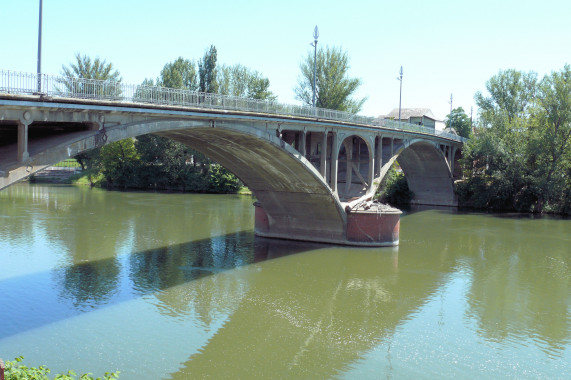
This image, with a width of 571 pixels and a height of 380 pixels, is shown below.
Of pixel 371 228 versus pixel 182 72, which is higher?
pixel 182 72

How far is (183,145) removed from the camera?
65812 mm

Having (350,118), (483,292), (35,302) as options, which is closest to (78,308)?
(35,302)

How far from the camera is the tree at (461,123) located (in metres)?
78.9

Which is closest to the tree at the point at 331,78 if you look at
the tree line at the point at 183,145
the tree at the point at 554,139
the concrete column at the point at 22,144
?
the tree line at the point at 183,145

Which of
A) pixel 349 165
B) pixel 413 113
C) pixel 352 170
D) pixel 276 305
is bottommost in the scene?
pixel 276 305

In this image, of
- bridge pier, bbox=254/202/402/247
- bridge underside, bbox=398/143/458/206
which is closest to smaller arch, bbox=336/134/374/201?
bridge pier, bbox=254/202/402/247

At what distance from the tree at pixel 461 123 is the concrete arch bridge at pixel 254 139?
3903 cm

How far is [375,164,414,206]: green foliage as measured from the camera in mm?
54281

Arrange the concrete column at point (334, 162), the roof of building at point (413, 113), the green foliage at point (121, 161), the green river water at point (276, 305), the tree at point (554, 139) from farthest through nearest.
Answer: the roof of building at point (413, 113) < the green foliage at point (121, 161) < the tree at point (554, 139) < the concrete column at point (334, 162) < the green river water at point (276, 305)

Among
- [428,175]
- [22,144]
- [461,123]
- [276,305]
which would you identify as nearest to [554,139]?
[428,175]

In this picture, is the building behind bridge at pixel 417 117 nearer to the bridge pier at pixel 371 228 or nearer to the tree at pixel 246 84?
the tree at pixel 246 84

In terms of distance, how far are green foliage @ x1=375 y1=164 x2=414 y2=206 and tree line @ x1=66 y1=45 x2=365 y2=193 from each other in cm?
1104

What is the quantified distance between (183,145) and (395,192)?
27.6 metres

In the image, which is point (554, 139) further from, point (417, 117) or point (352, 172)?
point (417, 117)
